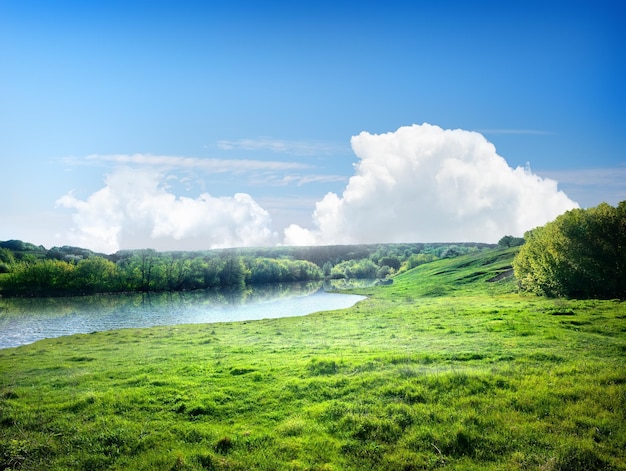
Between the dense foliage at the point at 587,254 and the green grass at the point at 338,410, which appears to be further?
the dense foliage at the point at 587,254

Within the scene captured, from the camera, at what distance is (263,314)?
84.0 metres

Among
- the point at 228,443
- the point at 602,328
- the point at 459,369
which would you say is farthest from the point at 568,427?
the point at 602,328

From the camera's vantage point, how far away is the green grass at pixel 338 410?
1245 cm

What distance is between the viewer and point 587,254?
6062 centimetres

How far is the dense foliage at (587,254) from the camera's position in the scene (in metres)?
58.2

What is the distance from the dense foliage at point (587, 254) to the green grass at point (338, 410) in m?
38.4

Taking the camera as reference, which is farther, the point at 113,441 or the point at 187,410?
the point at 187,410

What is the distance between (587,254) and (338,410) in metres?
62.3

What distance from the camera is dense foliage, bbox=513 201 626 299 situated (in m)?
58.2

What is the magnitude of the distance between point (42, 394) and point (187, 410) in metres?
9.66

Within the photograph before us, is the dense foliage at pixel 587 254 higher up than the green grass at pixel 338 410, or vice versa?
the dense foliage at pixel 587 254

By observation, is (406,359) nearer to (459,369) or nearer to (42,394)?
(459,369)

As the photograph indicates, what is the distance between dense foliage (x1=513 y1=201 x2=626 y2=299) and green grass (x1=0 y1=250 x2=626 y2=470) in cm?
3844

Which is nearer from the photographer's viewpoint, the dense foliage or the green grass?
the green grass
